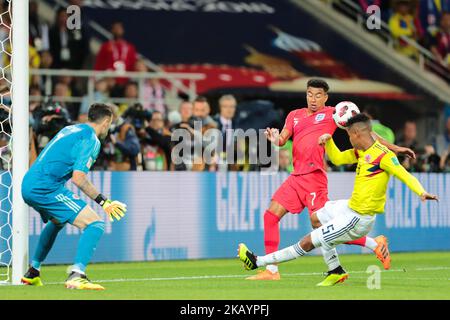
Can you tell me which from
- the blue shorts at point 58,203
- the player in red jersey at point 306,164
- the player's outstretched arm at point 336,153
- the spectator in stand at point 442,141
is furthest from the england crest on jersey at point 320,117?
the spectator in stand at point 442,141

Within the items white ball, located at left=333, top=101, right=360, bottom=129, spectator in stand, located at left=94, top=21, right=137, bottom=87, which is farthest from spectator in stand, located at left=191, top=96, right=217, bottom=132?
white ball, located at left=333, top=101, right=360, bottom=129

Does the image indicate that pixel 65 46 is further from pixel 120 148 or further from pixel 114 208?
pixel 114 208

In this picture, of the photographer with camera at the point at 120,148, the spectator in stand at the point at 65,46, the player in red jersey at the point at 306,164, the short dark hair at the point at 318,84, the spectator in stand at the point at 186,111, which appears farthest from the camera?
the spectator in stand at the point at 65,46

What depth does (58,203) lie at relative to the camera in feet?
37.2

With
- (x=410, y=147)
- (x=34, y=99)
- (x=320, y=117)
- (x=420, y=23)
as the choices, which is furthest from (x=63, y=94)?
(x=420, y=23)

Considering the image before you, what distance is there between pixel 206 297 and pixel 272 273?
8.72 feet

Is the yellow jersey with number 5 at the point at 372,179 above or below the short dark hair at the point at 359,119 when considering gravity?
below

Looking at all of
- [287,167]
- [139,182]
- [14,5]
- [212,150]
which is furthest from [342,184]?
[14,5]

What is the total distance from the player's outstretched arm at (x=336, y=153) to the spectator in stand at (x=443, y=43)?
13.9 m

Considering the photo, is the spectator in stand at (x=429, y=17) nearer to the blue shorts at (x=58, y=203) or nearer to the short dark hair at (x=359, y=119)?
the short dark hair at (x=359, y=119)

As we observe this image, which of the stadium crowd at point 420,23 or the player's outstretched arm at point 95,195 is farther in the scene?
the stadium crowd at point 420,23

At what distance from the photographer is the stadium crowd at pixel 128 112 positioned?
55.4 feet

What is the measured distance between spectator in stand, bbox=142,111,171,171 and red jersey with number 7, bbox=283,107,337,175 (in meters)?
4.52

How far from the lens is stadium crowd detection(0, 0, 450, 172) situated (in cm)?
1688
